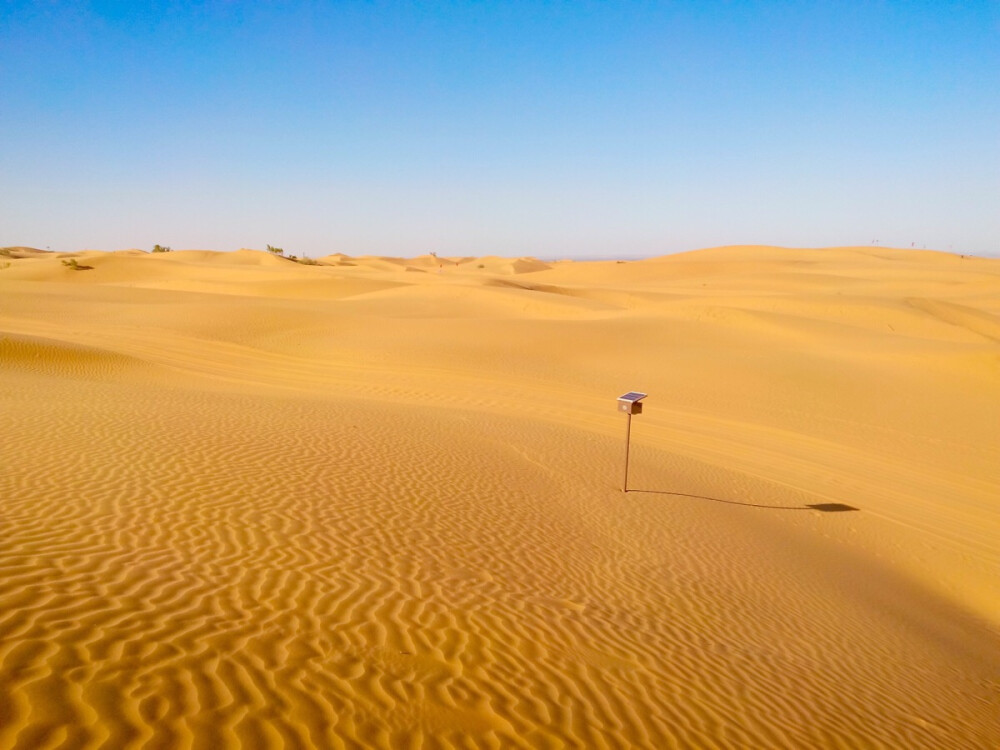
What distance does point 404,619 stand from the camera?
4.77 meters

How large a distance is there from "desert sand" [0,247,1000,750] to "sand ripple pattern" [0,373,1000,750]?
0.09 ft

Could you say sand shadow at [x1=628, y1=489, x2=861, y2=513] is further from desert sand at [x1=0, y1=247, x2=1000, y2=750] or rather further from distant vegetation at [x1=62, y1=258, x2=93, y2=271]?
distant vegetation at [x1=62, y1=258, x2=93, y2=271]

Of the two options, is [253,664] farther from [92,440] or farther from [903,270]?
[903,270]

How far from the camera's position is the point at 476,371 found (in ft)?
63.4

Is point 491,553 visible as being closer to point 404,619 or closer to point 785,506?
point 404,619

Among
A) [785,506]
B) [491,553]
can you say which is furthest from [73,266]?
[785,506]

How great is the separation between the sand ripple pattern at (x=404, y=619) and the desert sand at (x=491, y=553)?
0.03m

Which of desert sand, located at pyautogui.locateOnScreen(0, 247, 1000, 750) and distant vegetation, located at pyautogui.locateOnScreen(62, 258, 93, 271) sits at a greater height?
distant vegetation, located at pyautogui.locateOnScreen(62, 258, 93, 271)

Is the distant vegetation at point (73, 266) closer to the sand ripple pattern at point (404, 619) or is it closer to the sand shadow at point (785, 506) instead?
the sand ripple pattern at point (404, 619)

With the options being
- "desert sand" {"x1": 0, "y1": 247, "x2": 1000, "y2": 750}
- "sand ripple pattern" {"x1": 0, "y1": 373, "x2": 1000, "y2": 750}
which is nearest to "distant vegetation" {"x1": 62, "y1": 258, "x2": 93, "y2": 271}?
"desert sand" {"x1": 0, "y1": 247, "x2": 1000, "y2": 750}

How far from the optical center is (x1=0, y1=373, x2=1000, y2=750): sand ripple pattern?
140 inches

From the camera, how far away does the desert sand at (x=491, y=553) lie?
12.3 feet

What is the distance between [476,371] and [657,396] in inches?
214

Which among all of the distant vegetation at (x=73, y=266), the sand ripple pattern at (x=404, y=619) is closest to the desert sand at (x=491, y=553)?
the sand ripple pattern at (x=404, y=619)
